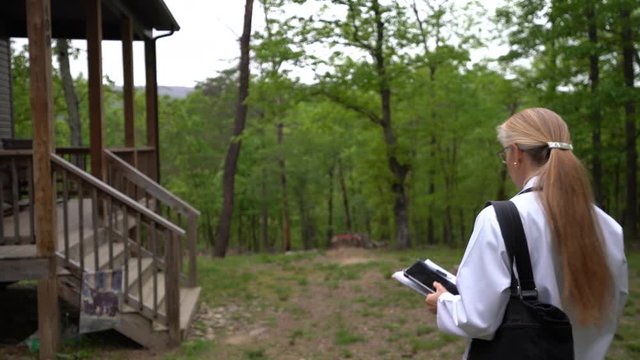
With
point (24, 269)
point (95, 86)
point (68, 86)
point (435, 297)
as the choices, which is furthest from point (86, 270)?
point (68, 86)

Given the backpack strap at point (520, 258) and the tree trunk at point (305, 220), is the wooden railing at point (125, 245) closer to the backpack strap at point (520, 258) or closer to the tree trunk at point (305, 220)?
the backpack strap at point (520, 258)

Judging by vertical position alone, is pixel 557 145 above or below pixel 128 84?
below

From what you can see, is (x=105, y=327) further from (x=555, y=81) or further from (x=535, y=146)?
(x=555, y=81)

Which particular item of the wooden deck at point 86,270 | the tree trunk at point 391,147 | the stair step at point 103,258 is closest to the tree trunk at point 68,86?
the tree trunk at point 391,147

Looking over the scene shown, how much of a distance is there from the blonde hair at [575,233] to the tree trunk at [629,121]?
815cm

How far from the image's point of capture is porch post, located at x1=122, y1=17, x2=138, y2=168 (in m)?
9.01

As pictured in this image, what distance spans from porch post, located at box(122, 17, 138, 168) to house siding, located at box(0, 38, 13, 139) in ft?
8.44

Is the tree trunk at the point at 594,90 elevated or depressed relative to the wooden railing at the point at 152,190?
elevated

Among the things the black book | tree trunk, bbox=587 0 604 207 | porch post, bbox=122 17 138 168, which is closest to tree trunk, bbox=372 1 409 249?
tree trunk, bbox=587 0 604 207

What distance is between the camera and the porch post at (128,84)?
901cm

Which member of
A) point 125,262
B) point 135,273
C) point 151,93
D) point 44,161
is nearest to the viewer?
point 44,161

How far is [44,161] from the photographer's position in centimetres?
557

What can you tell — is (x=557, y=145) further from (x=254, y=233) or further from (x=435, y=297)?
(x=254, y=233)

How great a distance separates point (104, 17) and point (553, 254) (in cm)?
898
